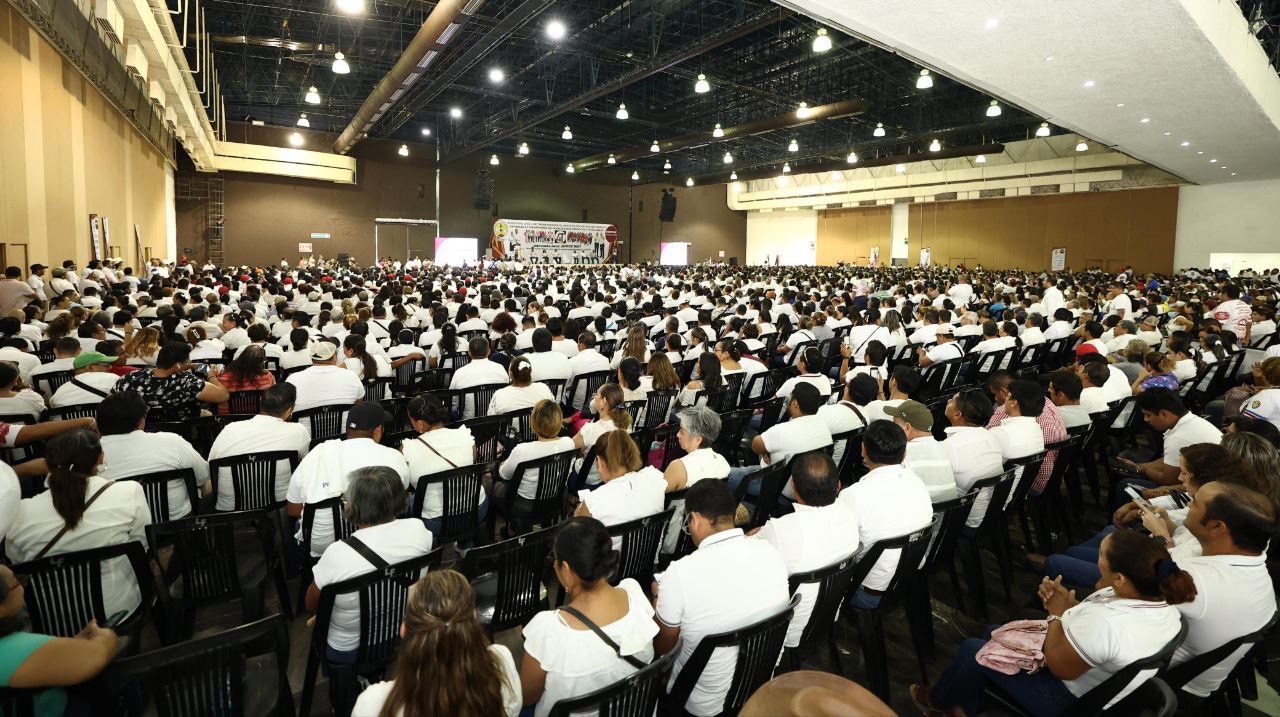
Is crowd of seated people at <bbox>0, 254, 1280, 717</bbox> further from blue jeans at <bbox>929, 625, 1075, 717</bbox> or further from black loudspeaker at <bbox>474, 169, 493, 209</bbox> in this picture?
black loudspeaker at <bbox>474, 169, 493, 209</bbox>

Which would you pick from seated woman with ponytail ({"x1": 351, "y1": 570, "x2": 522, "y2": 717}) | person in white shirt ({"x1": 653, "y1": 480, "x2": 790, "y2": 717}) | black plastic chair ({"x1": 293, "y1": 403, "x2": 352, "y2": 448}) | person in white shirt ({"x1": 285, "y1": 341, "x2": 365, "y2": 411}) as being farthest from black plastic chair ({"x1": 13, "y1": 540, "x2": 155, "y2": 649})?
person in white shirt ({"x1": 285, "y1": 341, "x2": 365, "y2": 411})

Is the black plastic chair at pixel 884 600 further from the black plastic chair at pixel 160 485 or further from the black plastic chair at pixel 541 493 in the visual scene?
the black plastic chair at pixel 160 485

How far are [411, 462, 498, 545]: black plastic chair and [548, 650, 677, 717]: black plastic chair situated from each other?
1.88m

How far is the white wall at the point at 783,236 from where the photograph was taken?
123 feet

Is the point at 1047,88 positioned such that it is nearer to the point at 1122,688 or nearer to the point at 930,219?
the point at 1122,688

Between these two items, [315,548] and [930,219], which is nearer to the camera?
[315,548]

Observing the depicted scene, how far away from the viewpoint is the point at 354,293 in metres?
12.3

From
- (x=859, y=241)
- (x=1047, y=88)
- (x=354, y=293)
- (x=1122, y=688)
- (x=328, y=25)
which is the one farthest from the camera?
(x=859, y=241)

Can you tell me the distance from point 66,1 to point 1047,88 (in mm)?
13597

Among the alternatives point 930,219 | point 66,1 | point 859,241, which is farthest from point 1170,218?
point 66,1

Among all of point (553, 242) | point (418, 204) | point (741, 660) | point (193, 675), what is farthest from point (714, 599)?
point (553, 242)

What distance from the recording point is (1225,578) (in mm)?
2396

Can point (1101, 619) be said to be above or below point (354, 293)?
below

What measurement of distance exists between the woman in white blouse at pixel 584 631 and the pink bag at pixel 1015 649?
4.42 feet
